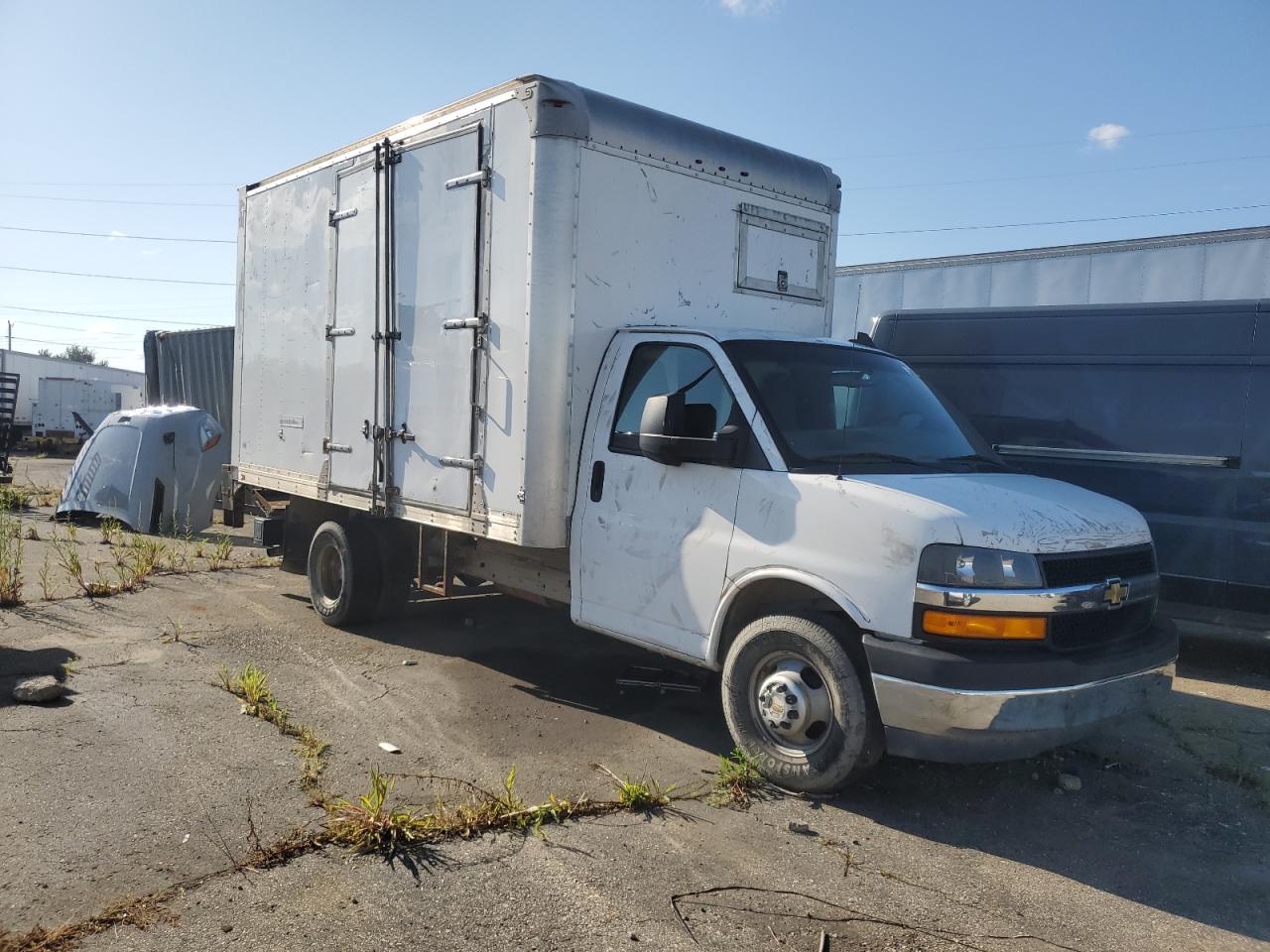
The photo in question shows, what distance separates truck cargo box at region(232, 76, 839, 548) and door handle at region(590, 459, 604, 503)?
0.55 ft

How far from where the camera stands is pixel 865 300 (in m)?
15.6

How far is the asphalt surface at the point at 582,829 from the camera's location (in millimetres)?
3240

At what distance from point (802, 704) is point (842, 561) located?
2.20ft

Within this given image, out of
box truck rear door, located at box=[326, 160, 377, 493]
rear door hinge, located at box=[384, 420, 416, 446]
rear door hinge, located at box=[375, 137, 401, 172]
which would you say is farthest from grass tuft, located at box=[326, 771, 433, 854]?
rear door hinge, located at box=[375, 137, 401, 172]

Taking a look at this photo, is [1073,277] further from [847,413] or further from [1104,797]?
[1104,797]

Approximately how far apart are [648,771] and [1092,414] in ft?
15.1

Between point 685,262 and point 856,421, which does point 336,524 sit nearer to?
point 685,262

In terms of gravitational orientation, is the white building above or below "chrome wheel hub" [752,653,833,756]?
above

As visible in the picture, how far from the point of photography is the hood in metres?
3.86

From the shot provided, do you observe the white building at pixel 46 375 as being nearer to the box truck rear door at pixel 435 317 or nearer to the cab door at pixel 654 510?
the box truck rear door at pixel 435 317

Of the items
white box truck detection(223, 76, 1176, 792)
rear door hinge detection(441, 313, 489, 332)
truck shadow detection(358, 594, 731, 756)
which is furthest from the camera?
rear door hinge detection(441, 313, 489, 332)

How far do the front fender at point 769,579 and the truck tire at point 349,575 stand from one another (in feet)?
11.5

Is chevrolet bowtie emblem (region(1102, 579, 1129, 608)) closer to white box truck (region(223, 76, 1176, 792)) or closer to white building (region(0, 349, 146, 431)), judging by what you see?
white box truck (region(223, 76, 1176, 792))

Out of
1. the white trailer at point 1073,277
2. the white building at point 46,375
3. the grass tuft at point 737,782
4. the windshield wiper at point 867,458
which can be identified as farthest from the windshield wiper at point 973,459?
the white building at point 46,375
